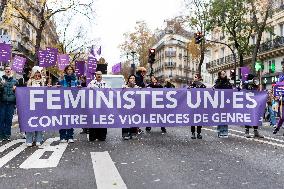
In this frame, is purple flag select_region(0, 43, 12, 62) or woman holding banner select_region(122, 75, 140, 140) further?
purple flag select_region(0, 43, 12, 62)

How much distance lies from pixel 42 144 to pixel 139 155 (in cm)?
324

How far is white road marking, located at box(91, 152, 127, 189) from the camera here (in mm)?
5883

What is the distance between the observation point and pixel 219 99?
12719mm

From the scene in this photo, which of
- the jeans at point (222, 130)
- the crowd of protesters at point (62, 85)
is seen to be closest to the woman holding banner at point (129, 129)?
the crowd of protesters at point (62, 85)

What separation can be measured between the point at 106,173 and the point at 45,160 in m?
1.87

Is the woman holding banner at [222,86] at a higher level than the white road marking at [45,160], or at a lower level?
higher

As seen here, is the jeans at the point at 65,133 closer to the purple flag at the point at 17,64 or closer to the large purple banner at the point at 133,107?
the large purple banner at the point at 133,107

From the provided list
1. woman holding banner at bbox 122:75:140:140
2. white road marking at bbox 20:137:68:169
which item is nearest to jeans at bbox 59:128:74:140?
white road marking at bbox 20:137:68:169

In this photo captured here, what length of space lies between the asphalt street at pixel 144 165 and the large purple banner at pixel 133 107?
0.73m

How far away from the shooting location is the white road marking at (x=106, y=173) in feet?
19.3

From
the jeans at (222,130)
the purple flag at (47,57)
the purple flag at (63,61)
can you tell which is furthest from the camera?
the purple flag at (63,61)

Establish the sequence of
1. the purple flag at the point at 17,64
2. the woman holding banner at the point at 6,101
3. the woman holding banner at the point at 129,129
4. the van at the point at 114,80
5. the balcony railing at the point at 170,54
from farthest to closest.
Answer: the balcony railing at the point at 170,54
the purple flag at the point at 17,64
the van at the point at 114,80
the woman holding banner at the point at 6,101
the woman holding banner at the point at 129,129

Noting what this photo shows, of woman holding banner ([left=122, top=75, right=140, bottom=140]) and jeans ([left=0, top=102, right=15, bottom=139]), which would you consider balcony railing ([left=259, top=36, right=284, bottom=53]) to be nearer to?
woman holding banner ([left=122, top=75, right=140, bottom=140])

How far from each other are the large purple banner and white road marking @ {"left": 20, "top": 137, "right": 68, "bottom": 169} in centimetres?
91
